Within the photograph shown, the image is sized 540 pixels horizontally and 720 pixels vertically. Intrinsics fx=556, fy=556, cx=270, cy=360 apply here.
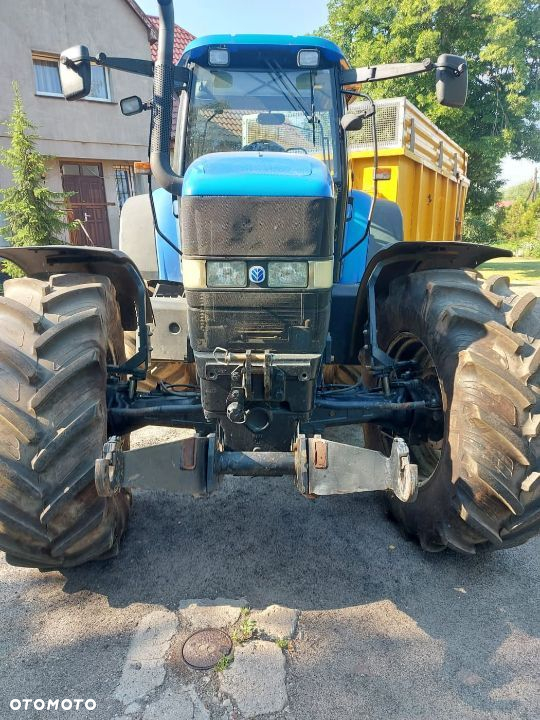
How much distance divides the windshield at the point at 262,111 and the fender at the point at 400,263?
810mm

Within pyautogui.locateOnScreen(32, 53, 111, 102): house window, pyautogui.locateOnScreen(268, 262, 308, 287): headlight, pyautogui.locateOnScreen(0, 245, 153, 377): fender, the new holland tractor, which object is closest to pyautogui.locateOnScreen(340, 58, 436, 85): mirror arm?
the new holland tractor

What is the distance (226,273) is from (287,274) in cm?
25

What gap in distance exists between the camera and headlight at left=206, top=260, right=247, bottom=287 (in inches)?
88.7

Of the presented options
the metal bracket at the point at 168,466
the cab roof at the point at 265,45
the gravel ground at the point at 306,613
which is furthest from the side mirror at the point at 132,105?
the gravel ground at the point at 306,613

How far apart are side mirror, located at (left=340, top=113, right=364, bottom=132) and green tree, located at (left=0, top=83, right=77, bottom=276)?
27.1ft

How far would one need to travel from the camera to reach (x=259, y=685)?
209cm

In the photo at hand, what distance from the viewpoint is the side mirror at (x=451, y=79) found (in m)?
3.12

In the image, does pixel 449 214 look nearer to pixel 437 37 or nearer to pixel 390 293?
pixel 390 293

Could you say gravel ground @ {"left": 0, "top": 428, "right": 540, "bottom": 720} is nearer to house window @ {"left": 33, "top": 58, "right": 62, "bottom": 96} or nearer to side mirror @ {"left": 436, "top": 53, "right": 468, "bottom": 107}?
side mirror @ {"left": 436, "top": 53, "right": 468, "bottom": 107}

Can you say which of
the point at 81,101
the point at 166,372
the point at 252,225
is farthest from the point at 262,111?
the point at 81,101

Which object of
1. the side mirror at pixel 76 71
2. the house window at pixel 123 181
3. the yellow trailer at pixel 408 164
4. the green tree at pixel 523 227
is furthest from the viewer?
the green tree at pixel 523 227

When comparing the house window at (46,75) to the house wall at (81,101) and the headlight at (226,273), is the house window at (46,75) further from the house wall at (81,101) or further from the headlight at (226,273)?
the headlight at (226,273)

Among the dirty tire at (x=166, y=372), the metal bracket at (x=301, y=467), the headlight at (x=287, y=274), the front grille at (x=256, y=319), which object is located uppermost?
the headlight at (x=287, y=274)

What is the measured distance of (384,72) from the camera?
329cm
